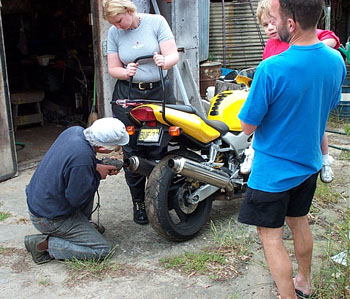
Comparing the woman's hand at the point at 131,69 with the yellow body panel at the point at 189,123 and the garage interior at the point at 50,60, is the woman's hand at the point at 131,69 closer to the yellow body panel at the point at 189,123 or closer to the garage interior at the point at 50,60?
the yellow body panel at the point at 189,123

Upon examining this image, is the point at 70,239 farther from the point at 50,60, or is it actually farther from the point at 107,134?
the point at 50,60

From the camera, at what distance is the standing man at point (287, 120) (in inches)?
92.0

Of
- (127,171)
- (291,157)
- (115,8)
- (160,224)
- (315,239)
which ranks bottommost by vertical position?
(315,239)

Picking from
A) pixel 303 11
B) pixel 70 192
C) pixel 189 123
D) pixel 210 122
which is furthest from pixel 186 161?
pixel 303 11

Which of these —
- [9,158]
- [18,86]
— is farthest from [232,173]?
[18,86]

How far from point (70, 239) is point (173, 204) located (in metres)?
0.85

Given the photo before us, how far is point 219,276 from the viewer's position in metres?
3.32

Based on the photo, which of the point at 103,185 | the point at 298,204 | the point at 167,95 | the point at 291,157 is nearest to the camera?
the point at 291,157

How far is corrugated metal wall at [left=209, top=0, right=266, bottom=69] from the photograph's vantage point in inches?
348

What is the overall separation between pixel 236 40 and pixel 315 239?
5807 mm

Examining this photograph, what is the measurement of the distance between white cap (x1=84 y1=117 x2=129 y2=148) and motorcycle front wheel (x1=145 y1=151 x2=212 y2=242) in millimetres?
432

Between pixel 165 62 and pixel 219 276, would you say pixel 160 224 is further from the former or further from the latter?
pixel 165 62

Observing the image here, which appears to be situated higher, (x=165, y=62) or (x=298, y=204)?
(x=165, y=62)

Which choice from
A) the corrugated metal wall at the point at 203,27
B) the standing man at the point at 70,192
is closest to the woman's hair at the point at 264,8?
the standing man at the point at 70,192
